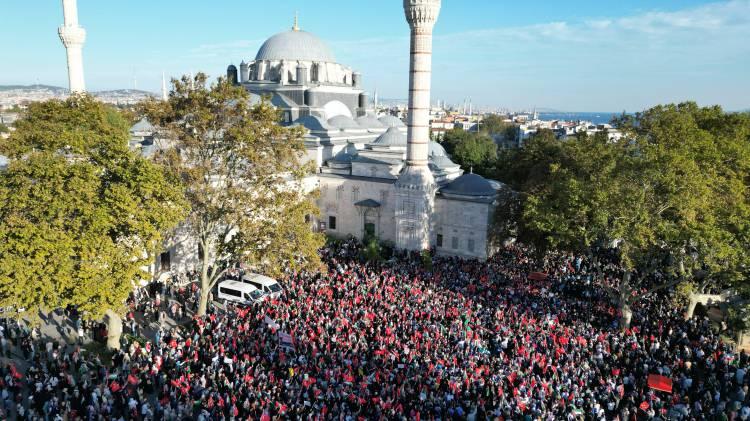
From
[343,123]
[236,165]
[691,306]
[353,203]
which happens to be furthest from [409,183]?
[343,123]

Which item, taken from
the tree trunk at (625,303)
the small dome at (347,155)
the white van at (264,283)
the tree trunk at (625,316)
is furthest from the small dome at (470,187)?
the white van at (264,283)

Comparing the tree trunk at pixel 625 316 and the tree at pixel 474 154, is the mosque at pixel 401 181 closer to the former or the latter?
the tree at pixel 474 154

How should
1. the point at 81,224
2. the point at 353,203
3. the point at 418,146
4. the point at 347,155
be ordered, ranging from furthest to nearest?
1. the point at 347,155
2. the point at 353,203
3. the point at 418,146
4. the point at 81,224

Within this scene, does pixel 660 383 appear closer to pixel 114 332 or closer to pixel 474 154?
pixel 114 332

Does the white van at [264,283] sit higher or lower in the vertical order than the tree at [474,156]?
lower

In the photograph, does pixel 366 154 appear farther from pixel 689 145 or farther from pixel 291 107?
pixel 689 145

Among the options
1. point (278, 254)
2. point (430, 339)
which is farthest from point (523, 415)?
point (278, 254)
